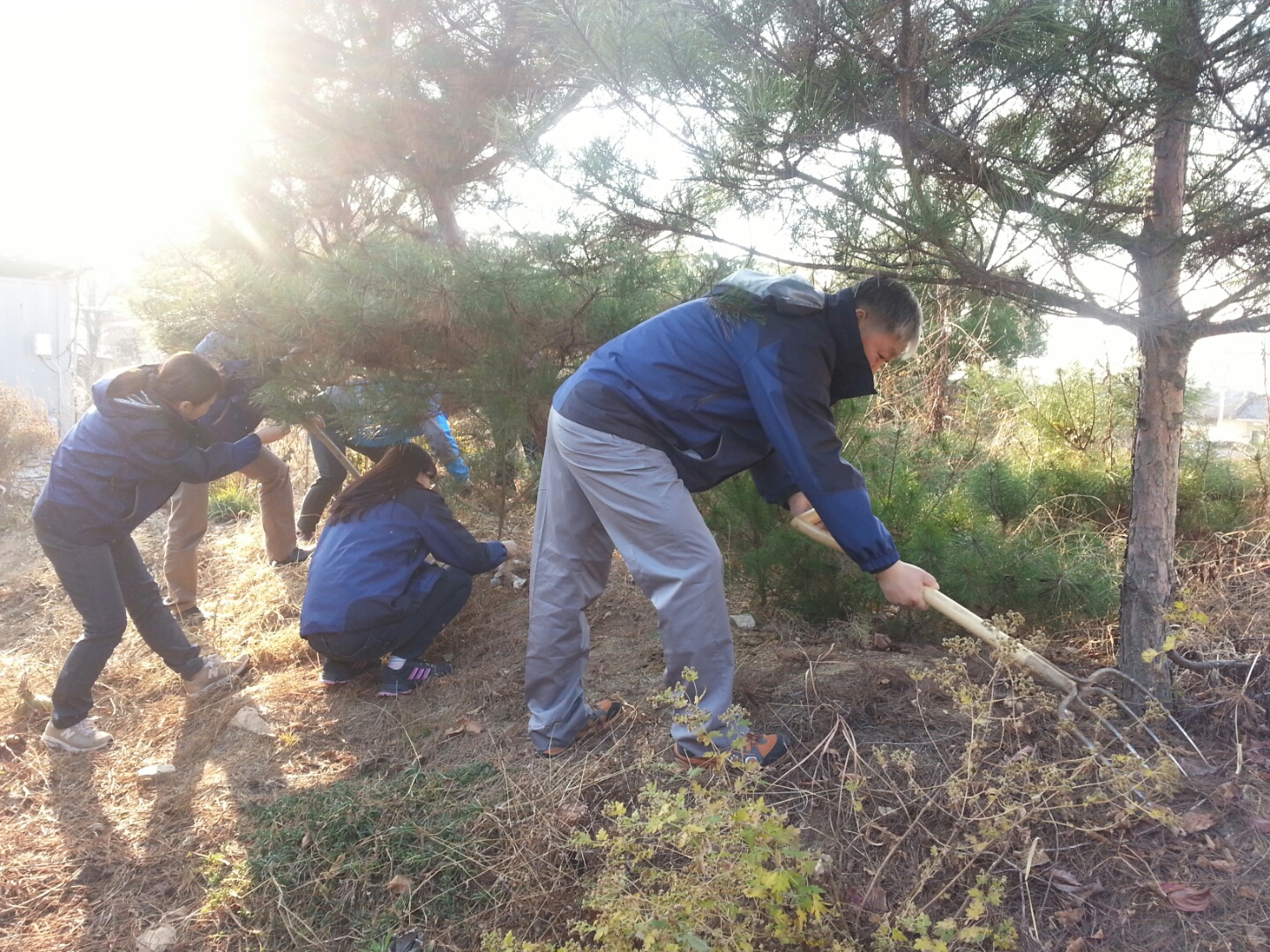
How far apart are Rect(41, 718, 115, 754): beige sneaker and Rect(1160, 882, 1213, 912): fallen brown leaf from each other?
11.7ft

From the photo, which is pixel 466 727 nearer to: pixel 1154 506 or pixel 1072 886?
pixel 1072 886

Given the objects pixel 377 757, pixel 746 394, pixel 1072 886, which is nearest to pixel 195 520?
pixel 377 757

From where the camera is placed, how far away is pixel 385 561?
346 cm

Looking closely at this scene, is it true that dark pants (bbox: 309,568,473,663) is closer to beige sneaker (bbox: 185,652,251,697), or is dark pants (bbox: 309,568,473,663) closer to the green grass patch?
beige sneaker (bbox: 185,652,251,697)

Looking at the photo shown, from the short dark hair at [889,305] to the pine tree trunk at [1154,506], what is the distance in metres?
0.75

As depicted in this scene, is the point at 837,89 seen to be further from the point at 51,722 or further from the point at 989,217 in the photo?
the point at 51,722

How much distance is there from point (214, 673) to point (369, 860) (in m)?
1.77

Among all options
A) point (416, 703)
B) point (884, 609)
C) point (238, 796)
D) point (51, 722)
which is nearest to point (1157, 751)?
point (884, 609)

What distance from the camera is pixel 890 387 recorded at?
203 inches

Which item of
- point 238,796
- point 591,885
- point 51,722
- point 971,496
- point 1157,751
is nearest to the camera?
point 591,885

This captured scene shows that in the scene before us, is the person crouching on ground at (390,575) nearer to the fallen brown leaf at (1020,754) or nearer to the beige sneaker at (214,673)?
the beige sneaker at (214,673)

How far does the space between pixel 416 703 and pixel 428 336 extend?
1488 mm

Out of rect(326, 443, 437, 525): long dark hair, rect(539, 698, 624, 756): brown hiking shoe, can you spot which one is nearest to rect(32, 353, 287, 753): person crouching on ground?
rect(326, 443, 437, 525): long dark hair

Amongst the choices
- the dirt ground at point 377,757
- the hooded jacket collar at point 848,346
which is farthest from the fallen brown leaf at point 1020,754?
the hooded jacket collar at point 848,346
